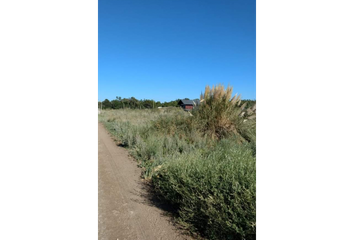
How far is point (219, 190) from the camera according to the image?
207 cm

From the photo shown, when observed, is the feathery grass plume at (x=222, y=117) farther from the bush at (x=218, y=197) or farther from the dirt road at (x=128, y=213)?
the bush at (x=218, y=197)

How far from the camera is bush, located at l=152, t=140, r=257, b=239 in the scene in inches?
70.2

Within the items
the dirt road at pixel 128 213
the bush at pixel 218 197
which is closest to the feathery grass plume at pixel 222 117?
the dirt road at pixel 128 213

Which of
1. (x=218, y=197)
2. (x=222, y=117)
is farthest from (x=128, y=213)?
(x=222, y=117)

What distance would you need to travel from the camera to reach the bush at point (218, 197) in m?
1.78

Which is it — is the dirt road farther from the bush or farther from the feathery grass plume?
the feathery grass plume

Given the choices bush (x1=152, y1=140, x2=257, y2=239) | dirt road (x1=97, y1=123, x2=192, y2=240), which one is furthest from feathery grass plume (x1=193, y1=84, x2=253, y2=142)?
bush (x1=152, y1=140, x2=257, y2=239)

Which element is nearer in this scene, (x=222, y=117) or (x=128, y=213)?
(x=128, y=213)

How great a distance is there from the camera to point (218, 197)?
204cm

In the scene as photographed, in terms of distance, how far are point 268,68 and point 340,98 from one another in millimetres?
181

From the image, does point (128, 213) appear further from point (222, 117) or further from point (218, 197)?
point (222, 117)

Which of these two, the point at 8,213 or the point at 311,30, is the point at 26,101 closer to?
the point at 8,213

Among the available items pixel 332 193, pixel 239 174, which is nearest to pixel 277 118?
pixel 332 193

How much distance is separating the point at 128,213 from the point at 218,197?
125cm
